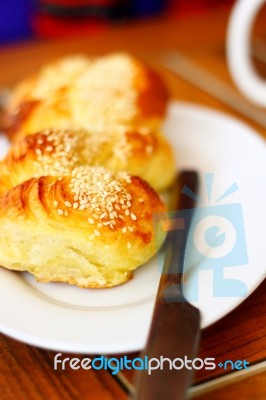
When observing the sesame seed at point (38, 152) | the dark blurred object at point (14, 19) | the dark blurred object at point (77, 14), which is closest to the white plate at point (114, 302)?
the sesame seed at point (38, 152)

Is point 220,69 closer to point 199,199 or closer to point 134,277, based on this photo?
point 199,199

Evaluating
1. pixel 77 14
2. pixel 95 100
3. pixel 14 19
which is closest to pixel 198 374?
pixel 95 100

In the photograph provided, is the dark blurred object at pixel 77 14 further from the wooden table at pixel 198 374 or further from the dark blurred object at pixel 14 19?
the wooden table at pixel 198 374

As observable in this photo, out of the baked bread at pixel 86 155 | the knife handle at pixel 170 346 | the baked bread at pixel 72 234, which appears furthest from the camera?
the baked bread at pixel 86 155

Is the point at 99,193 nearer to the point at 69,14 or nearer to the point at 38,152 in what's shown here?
the point at 38,152

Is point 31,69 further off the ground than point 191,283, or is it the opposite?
point 191,283

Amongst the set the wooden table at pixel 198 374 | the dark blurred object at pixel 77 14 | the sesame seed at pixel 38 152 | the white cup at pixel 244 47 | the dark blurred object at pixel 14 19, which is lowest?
the dark blurred object at pixel 14 19

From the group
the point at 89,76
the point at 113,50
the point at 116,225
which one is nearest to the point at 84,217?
the point at 116,225


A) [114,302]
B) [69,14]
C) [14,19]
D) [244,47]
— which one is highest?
[244,47]
